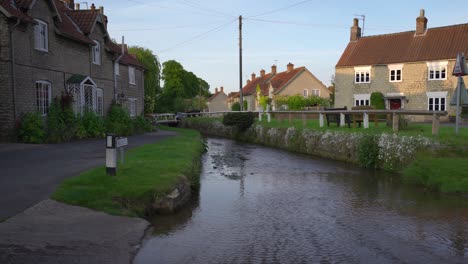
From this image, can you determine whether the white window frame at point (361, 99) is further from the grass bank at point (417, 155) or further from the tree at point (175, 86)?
the tree at point (175, 86)

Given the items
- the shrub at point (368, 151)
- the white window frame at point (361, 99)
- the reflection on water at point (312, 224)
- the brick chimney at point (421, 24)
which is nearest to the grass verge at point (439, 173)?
the reflection on water at point (312, 224)

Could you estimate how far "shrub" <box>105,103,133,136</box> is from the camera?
2398 centimetres

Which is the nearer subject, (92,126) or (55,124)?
(55,124)

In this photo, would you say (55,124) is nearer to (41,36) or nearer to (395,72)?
(41,36)

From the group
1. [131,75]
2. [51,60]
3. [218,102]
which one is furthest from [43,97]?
[218,102]

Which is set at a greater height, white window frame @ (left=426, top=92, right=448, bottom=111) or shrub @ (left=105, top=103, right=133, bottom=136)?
white window frame @ (left=426, top=92, right=448, bottom=111)

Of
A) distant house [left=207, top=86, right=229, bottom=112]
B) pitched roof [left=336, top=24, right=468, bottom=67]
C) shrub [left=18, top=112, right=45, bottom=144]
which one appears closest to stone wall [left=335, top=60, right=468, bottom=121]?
pitched roof [left=336, top=24, right=468, bottom=67]

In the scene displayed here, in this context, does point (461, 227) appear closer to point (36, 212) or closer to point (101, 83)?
point (36, 212)

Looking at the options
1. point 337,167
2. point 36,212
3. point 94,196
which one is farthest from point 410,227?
point 337,167

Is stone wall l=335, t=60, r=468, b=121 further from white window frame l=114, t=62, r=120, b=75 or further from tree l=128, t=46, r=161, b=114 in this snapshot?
white window frame l=114, t=62, r=120, b=75

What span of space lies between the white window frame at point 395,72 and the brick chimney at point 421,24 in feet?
13.7

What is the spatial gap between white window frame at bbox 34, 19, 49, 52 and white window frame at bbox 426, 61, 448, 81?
31.3 meters

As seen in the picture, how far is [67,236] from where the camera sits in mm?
6242

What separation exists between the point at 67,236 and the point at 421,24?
4118 cm
